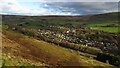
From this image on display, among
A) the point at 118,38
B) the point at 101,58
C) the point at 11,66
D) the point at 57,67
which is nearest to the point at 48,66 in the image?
the point at 57,67

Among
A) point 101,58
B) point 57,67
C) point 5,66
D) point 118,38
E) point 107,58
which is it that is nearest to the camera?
point 5,66

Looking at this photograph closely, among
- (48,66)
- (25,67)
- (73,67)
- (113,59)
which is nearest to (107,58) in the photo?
(113,59)

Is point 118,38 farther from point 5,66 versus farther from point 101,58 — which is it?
point 5,66

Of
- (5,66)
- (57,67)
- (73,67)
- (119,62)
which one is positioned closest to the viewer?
(5,66)

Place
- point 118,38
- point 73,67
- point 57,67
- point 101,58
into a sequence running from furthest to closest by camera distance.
→ 1. point 118,38
2. point 101,58
3. point 73,67
4. point 57,67

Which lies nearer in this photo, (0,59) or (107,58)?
(0,59)

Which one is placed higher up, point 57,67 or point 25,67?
point 25,67

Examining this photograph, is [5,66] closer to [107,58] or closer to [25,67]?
[25,67]

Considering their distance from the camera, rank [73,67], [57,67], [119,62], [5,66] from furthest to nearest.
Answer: [119,62], [73,67], [57,67], [5,66]

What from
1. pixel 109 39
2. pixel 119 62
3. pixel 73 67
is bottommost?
pixel 109 39
